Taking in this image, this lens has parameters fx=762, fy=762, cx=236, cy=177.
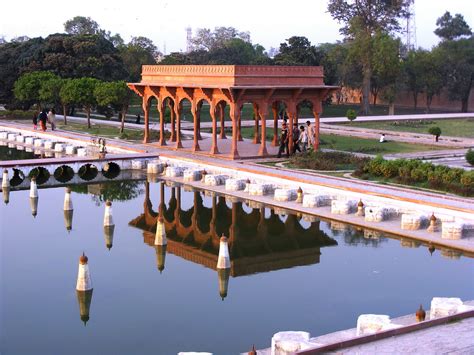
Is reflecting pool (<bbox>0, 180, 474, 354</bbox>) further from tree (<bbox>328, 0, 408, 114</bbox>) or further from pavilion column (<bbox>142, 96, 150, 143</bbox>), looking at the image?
tree (<bbox>328, 0, 408, 114</bbox>)

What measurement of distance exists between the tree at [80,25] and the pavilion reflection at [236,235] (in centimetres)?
8466

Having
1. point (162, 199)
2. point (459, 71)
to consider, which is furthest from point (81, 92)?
point (459, 71)

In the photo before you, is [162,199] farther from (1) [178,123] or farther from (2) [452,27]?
(2) [452,27]

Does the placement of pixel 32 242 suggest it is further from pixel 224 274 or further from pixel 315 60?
pixel 315 60

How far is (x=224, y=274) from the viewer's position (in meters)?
15.5

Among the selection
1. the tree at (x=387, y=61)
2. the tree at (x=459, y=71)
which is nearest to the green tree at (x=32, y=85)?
the tree at (x=387, y=61)

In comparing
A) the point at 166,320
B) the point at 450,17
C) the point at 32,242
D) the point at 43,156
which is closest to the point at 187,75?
the point at 43,156

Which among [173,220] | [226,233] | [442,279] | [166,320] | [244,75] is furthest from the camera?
[244,75]

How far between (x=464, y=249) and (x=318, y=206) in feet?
17.4

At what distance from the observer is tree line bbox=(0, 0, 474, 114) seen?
5147 cm

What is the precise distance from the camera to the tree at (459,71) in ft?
192

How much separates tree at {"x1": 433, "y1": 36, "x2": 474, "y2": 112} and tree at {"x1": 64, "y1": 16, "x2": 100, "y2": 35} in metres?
56.3

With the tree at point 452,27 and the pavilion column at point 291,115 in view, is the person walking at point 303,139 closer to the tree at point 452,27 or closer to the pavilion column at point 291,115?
the pavilion column at point 291,115

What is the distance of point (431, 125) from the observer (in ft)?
147
